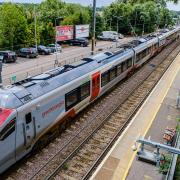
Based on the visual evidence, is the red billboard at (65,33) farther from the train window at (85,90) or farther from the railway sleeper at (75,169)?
the railway sleeper at (75,169)

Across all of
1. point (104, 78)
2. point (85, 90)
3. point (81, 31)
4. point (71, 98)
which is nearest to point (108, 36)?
point (81, 31)

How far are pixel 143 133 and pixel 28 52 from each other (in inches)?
1162

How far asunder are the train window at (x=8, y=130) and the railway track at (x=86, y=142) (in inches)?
88.3

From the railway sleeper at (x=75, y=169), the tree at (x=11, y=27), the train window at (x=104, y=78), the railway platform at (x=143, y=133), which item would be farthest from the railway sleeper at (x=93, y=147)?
the tree at (x=11, y=27)

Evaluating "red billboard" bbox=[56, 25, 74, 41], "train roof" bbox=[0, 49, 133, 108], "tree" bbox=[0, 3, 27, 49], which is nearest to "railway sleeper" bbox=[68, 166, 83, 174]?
"train roof" bbox=[0, 49, 133, 108]

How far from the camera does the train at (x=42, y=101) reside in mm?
11932

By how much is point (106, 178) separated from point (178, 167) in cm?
313

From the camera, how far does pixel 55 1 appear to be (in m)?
72.9

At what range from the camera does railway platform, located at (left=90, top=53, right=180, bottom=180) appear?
1320cm

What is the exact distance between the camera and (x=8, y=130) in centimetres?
1162

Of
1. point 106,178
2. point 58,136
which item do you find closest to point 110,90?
point 58,136

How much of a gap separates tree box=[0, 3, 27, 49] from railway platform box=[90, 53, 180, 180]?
2561 cm

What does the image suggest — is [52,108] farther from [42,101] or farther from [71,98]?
[71,98]

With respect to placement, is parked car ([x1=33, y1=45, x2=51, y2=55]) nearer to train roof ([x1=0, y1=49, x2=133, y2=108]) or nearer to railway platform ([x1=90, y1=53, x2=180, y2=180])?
railway platform ([x1=90, y1=53, x2=180, y2=180])
